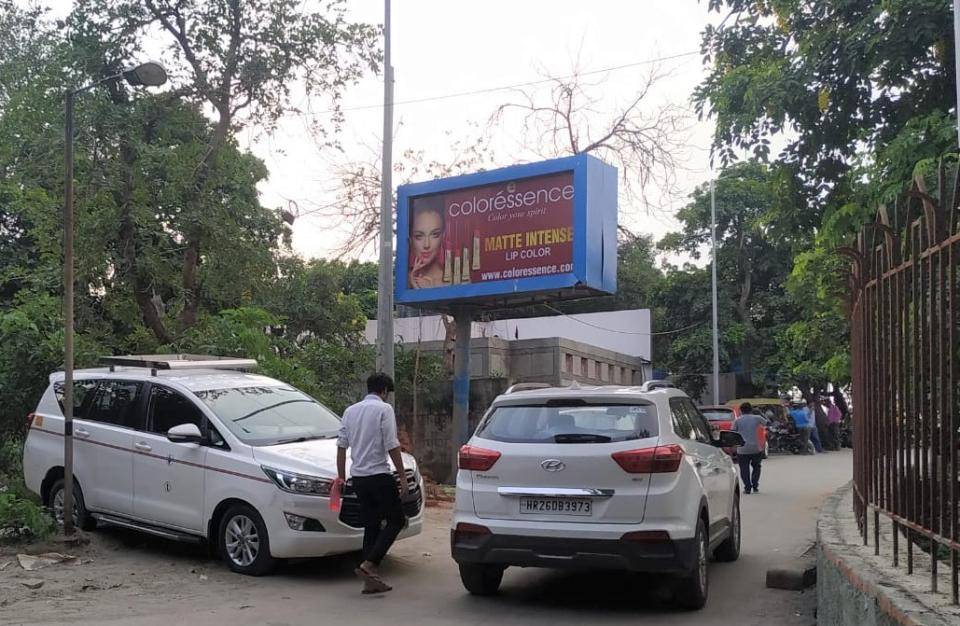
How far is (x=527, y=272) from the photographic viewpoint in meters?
16.0

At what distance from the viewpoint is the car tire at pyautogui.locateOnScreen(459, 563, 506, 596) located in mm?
7359

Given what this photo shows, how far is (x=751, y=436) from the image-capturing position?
1511 centimetres

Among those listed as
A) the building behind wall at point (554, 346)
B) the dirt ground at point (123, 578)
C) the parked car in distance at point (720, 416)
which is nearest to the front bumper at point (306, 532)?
the dirt ground at point (123, 578)

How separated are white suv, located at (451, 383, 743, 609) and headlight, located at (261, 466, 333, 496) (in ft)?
5.12

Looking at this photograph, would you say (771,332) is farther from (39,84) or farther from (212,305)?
(39,84)

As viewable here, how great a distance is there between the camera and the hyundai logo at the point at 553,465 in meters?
6.63

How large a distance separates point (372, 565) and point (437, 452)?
13.3 metres

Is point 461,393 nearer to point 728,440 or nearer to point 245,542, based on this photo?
point 728,440

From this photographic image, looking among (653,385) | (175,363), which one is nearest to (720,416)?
(175,363)

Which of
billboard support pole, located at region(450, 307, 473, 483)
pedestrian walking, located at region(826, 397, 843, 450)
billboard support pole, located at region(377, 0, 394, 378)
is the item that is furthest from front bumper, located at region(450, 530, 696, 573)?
pedestrian walking, located at region(826, 397, 843, 450)

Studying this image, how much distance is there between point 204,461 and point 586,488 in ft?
13.0

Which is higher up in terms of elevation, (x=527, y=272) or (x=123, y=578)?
(x=527, y=272)

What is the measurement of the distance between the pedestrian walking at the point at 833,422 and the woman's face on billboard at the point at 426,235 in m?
17.7

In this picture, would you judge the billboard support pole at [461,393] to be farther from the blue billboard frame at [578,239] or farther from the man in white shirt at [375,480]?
the man in white shirt at [375,480]
